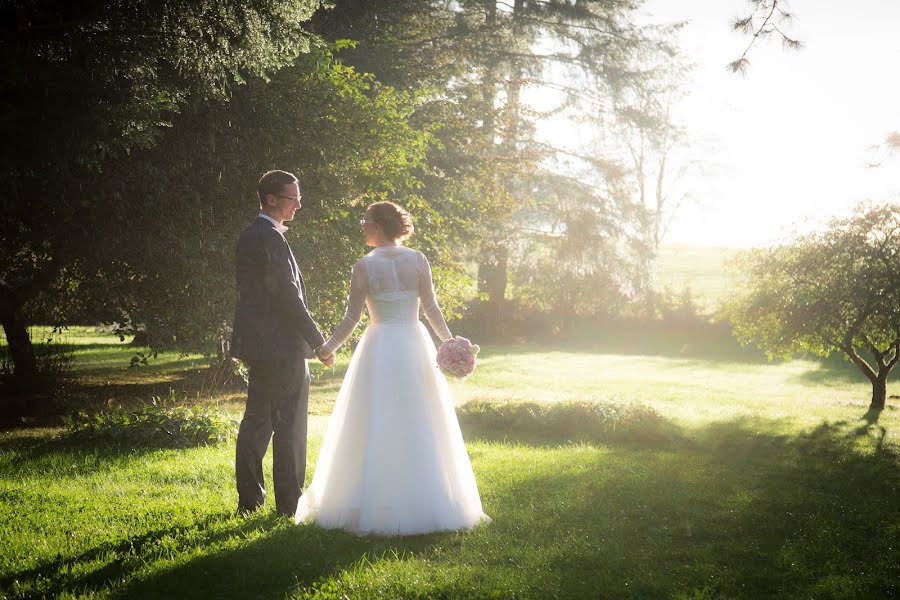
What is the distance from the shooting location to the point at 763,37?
857 centimetres

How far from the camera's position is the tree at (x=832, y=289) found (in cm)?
1260

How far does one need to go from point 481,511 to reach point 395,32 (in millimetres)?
16247

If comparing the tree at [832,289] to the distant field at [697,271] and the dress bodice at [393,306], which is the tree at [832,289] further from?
the distant field at [697,271]

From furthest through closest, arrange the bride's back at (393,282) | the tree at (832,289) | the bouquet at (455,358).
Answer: the tree at (832,289)
the bouquet at (455,358)
the bride's back at (393,282)

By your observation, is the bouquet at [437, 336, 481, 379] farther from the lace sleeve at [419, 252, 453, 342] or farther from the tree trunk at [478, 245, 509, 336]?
the tree trunk at [478, 245, 509, 336]

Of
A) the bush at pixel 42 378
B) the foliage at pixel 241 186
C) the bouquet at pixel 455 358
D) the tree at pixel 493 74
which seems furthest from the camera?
the tree at pixel 493 74

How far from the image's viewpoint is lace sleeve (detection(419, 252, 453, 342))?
18.4 feet

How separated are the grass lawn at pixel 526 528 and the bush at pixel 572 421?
36 cm

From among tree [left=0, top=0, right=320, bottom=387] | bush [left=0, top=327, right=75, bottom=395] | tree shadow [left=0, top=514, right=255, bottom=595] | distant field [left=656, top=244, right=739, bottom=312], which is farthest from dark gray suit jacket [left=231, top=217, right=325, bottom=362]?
distant field [left=656, top=244, right=739, bottom=312]

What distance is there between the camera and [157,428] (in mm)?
9453

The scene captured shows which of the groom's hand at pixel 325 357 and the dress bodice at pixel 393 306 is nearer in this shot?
the groom's hand at pixel 325 357

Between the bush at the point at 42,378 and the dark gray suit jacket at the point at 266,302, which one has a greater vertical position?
the dark gray suit jacket at the point at 266,302

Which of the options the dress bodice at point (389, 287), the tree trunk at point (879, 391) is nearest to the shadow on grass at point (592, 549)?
the dress bodice at point (389, 287)

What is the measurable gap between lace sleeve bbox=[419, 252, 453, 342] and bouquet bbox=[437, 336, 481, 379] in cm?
10
